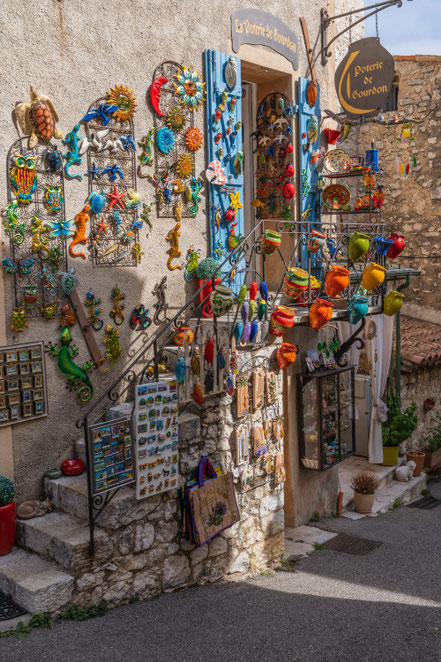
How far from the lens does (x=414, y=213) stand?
554 inches

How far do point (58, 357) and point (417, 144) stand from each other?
1055cm

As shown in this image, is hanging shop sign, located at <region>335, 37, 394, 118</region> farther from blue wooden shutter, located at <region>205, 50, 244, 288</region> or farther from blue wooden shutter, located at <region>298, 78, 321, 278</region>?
blue wooden shutter, located at <region>205, 50, 244, 288</region>

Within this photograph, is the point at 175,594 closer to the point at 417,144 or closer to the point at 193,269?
the point at 193,269

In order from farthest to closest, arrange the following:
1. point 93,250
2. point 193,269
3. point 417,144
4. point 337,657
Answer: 1. point 417,144
2. point 193,269
3. point 93,250
4. point 337,657

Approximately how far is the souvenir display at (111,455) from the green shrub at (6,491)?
0.77 metres

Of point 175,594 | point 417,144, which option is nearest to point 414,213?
point 417,144

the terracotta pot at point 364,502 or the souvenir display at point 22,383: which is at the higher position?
the souvenir display at point 22,383

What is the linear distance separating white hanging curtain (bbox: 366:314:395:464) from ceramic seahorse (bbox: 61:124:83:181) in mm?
5970

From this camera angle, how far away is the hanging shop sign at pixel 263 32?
7832mm

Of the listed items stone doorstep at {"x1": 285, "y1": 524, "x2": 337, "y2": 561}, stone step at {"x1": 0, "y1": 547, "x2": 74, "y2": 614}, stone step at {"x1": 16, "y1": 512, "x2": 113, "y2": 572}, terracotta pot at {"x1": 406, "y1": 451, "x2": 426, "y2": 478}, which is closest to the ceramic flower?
stone step at {"x1": 16, "y1": 512, "x2": 113, "y2": 572}

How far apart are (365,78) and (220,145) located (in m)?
2.31

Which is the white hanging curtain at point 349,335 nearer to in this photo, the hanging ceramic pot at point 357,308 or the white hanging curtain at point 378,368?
the white hanging curtain at point 378,368

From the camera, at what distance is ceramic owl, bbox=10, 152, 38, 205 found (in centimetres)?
569

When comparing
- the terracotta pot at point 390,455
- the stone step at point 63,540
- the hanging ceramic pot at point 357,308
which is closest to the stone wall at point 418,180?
the terracotta pot at point 390,455
